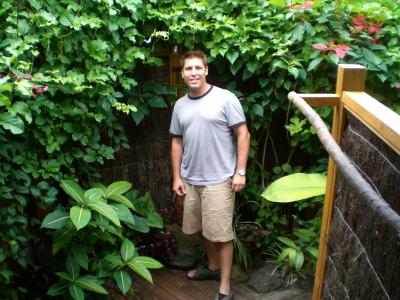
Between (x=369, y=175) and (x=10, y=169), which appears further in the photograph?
(x=10, y=169)

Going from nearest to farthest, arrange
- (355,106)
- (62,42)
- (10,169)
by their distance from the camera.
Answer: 1. (355,106)
2. (10,169)
3. (62,42)

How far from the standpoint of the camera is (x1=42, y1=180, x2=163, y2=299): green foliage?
7.51 feet

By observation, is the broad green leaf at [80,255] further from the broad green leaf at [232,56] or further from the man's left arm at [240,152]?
the broad green leaf at [232,56]

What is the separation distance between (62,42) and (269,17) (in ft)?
4.70

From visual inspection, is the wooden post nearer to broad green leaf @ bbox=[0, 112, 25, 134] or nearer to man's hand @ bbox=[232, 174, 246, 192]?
man's hand @ bbox=[232, 174, 246, 192]

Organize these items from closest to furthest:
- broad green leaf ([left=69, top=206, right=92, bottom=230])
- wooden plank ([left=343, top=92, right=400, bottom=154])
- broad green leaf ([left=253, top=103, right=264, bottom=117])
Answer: wooden plank ([left=343, top=92, right=400, bottom=154])
broad green leaf ([left=69, top=206, right=92, bottom=230])
broad green leaf ([left=253, top=103, right=264, bottom=117])

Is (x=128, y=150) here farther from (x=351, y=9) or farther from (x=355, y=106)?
(x=355, y=106)

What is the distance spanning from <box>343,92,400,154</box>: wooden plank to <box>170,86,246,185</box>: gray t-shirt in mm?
1130

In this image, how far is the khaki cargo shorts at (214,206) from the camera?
2729 mm

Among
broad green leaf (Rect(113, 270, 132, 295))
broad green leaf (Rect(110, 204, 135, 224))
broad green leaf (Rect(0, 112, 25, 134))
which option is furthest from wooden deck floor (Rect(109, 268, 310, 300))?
broad green leaf (Rect(0, 112, 25, 134))

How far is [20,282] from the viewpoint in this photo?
2.51 metres

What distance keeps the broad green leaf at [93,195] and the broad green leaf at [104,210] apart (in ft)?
0.13

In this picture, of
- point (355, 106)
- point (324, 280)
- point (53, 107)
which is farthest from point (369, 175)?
point (53, 107)

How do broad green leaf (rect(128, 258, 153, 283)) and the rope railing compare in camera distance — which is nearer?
the rope railing
